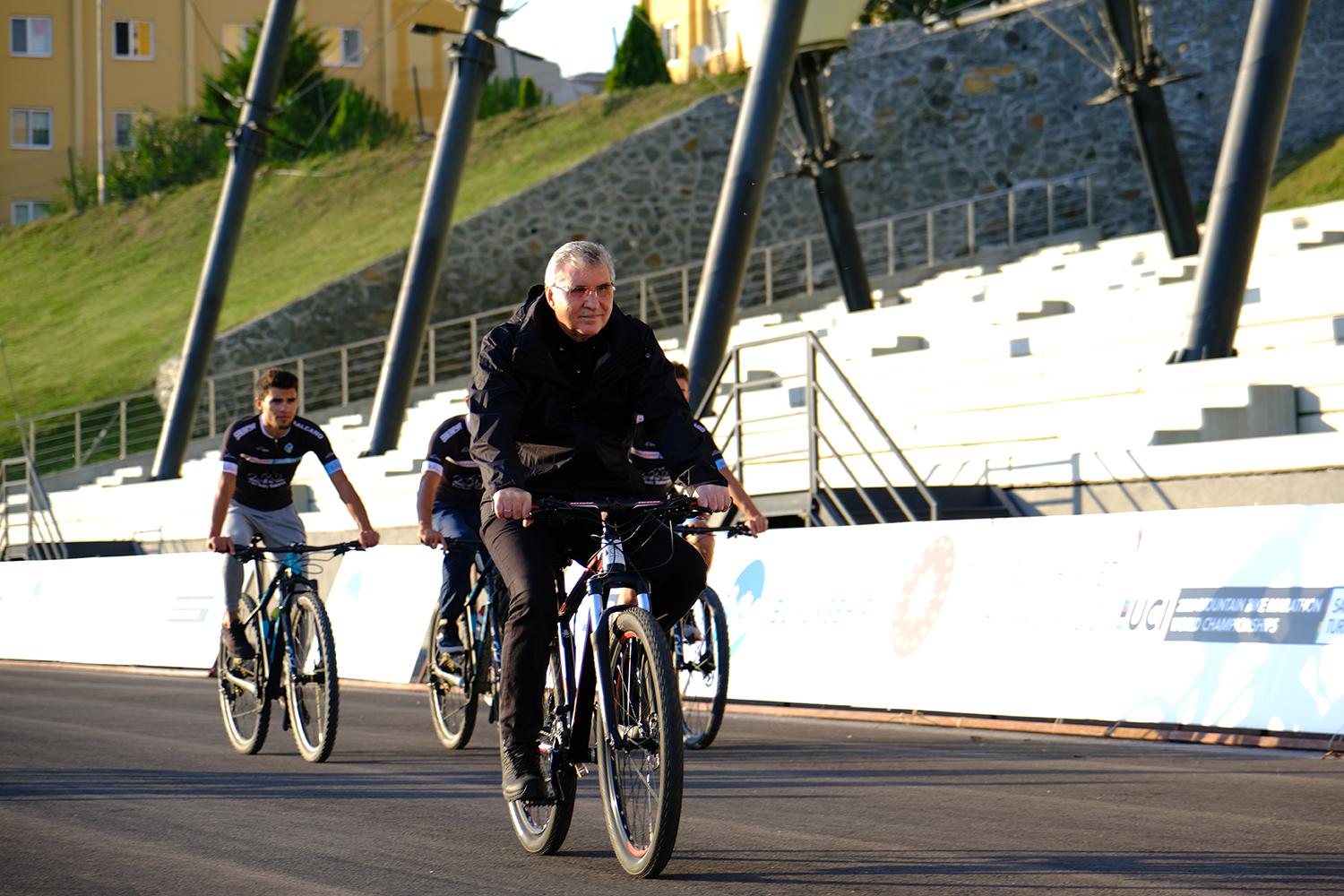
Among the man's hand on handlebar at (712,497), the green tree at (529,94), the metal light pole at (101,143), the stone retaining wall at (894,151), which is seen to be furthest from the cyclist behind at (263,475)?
the metal light pole at (101,143)

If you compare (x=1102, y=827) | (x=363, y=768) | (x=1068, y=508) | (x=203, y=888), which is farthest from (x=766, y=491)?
(x=203, y=888)

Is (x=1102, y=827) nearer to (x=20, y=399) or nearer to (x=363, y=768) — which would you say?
(x=363, y=768)

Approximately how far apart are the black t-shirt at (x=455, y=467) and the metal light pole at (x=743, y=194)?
749 cm

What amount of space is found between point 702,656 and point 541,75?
191ft

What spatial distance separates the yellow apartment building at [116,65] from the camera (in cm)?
5638

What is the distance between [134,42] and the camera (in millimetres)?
57500

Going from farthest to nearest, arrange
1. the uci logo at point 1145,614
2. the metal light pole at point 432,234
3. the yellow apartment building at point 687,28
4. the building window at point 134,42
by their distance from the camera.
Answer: the building window at point 134,42 → the yellow apartment building at point 687,28 → the metal light pole at point 432,234 → the uci logo at point 1145,614

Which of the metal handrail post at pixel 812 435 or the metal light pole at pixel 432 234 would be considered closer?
the metal handrail post at pixel 812 435

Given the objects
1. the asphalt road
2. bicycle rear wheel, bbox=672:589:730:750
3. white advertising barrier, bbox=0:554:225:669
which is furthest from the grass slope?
the asphalt road

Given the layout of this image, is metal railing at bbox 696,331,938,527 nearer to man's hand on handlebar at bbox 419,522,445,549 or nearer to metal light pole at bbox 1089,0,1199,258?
man's hand on handlebar at bbox 419,522,445,549

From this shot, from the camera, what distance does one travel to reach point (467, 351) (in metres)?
32.8

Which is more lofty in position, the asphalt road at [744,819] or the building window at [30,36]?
the building window at [30,36]

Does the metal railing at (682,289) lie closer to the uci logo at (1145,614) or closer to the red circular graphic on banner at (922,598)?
the red circular graphic on banner at (922,598)

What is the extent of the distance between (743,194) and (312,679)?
31.7 ft
